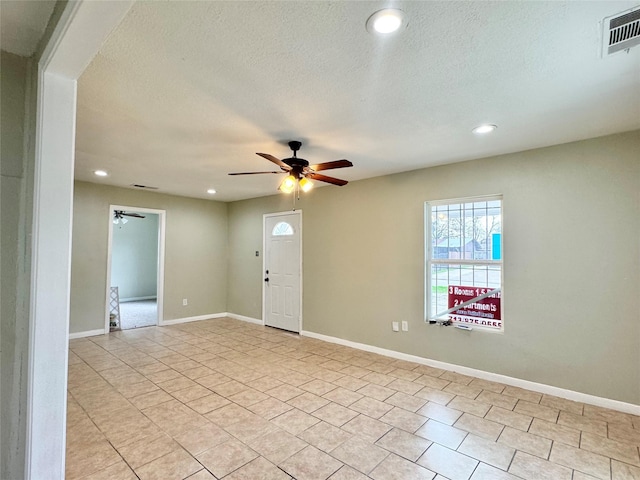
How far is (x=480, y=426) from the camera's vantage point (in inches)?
104

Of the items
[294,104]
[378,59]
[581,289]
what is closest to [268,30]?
[378,59]

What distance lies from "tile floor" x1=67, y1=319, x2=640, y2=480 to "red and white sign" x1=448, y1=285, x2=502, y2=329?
2.09 feet

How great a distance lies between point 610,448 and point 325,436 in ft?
6.75

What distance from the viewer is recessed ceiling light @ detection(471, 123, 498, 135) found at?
9.19 ft

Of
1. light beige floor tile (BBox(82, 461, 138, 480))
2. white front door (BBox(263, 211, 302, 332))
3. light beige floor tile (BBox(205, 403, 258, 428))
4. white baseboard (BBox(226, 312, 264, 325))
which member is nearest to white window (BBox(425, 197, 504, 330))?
white front door (BBox(263, 211, 302, 332))

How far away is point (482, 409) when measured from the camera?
9.62 ft

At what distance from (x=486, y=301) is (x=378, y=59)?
3051 mm

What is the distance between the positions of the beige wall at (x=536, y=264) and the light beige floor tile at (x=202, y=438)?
259 cm

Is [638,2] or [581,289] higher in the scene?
[638,2]

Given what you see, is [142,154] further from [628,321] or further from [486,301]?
[628,321]

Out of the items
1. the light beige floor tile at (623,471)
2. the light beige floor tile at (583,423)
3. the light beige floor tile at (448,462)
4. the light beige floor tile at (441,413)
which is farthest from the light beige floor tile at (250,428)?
the light beige floor tile at (583,423)

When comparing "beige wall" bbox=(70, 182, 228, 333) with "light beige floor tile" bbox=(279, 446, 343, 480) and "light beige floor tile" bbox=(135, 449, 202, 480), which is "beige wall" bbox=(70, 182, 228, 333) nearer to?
"light beige floor tile" bbox=(135, 449, 202, 480)

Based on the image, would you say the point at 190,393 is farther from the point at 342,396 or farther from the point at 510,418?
the point at 510,418

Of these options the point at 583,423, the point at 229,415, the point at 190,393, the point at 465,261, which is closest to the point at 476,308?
the point at 465,261
